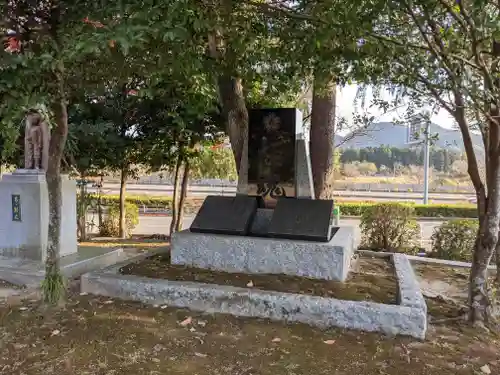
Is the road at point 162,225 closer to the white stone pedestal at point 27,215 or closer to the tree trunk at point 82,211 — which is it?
the tree trunk at point 82,211

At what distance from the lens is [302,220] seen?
5082 millimetres

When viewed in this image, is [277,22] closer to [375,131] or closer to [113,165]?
[375,131]

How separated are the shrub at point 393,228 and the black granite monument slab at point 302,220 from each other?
4.09 metres

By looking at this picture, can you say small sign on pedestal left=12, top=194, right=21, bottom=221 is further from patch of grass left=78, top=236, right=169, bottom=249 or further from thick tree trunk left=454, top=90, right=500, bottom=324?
thick tree trunk left=454, top=90, right=500, bottom=324

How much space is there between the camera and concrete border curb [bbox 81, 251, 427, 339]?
360cm

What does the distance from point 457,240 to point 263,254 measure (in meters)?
5.20

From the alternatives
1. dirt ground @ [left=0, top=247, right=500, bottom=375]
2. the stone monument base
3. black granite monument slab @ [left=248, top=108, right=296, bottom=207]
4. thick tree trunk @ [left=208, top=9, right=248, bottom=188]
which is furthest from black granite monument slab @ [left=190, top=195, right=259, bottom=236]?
dirt ground @ [left=0, top=247, right=500, bottom=375]

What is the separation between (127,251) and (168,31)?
19.0ft

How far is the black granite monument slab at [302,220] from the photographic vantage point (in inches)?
193

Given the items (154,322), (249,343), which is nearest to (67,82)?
(154,322)

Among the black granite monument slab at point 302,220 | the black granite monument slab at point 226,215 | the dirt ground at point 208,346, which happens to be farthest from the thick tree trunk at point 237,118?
the dirt ground at point 208,346

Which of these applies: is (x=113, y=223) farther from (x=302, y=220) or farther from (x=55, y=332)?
(x=55, y=332)

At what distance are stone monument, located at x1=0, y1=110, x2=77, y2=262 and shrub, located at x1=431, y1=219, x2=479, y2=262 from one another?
6.83 metres

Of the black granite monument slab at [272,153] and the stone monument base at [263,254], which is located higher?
the black granite monument slab at [272,153]
